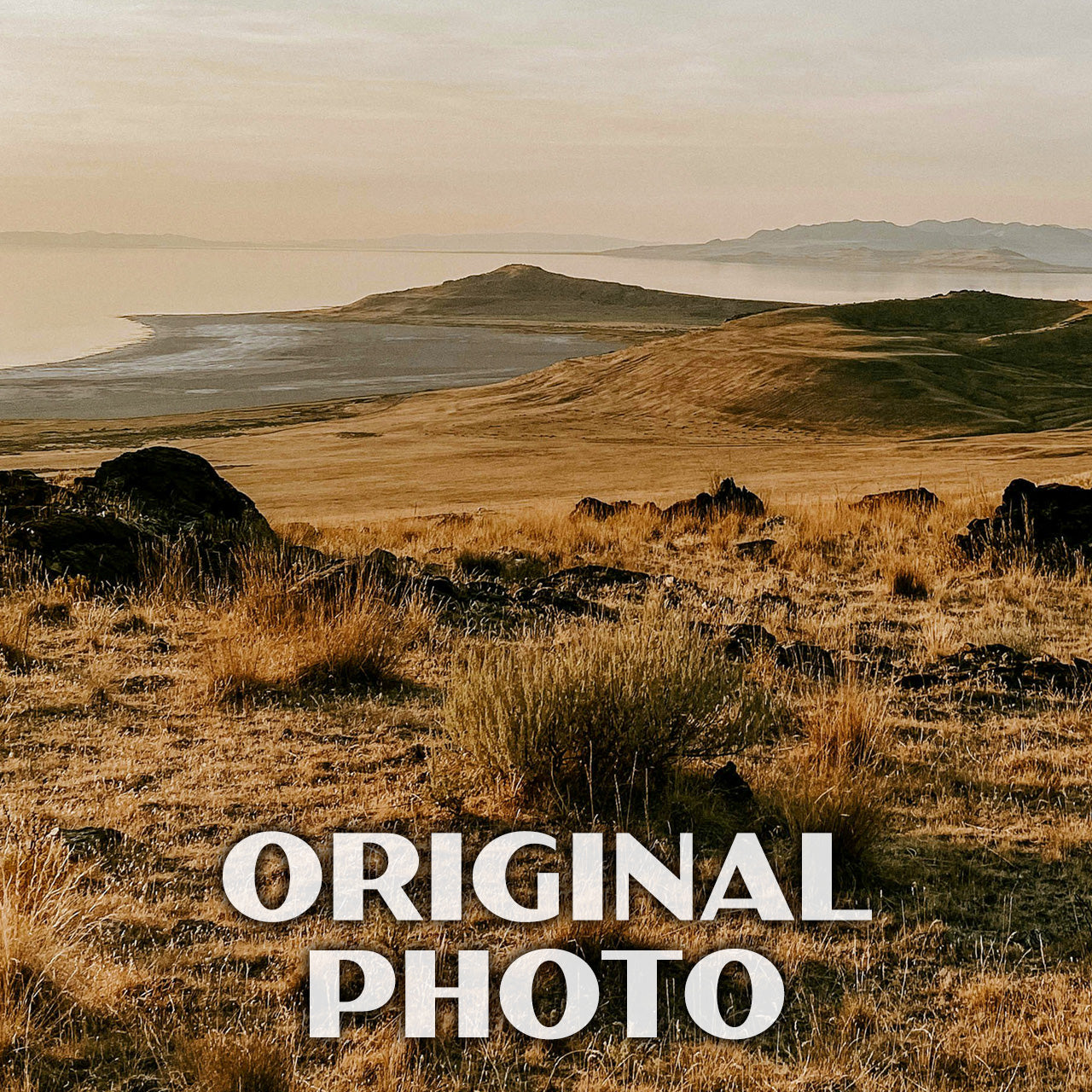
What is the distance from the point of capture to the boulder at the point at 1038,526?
419 inches

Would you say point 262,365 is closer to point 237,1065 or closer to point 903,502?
point 903,502

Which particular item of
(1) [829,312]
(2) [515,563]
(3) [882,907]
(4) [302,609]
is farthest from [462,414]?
Answer: (3) [882,907]

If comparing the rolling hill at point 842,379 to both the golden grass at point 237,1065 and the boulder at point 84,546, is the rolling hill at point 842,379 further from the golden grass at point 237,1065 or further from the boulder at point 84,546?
the golden grass at point 237,1065

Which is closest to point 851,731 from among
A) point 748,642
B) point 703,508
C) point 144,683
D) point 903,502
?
point 748,642

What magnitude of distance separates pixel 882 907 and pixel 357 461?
119ft

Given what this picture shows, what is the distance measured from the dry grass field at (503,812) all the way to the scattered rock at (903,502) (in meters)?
4.70

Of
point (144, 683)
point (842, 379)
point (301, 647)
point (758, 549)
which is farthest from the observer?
point (842, 379)

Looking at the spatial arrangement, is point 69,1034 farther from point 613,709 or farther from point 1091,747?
point 1091,747

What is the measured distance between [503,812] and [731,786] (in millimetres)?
1013

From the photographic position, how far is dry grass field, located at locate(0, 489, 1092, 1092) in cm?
349

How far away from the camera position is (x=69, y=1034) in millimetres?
3477

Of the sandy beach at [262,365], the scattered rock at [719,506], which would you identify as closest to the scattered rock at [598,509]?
the scattered rock at [719,506]

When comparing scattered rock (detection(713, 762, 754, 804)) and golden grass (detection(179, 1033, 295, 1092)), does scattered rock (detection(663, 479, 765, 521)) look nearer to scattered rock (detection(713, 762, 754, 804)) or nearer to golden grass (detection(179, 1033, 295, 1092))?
scattered rock (detection(713, 762, 754, 804))

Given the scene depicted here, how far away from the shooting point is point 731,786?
5398mm
